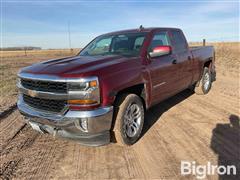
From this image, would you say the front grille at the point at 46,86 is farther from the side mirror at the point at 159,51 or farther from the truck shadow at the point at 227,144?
the truck shadow at the point at 227,144

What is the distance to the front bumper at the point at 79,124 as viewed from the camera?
3254 mm

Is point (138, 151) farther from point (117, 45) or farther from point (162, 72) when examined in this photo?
point (117, 45)

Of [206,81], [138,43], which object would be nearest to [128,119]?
[138,43]

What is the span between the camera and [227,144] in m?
4.02

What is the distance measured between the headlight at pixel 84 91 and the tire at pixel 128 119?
623 mm

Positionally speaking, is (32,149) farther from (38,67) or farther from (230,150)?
(230,150)

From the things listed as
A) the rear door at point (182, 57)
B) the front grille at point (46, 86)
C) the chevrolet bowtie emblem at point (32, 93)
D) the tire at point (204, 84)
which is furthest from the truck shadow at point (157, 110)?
the chevrolet bowtie emblem at point (32, 93)

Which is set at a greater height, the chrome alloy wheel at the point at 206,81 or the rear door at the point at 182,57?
the rear door at the point at 182,57

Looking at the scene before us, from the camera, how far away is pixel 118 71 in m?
3.68

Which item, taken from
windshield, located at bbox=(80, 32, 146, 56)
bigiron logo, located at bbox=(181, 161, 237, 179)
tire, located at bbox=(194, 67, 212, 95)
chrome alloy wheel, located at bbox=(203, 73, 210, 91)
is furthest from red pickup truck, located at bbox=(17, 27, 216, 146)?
chrome alloy wheel, located at bbox=(203, 73, 210, 91)

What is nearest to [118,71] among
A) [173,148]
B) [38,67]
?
[38,67]

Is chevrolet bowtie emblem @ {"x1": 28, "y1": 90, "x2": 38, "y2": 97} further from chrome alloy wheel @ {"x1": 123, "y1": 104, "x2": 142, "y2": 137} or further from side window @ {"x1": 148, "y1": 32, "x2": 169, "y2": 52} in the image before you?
side window @ {"x1": 148, "y1": 32, "x2": 169, "y2": 52}

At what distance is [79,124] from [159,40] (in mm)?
2814

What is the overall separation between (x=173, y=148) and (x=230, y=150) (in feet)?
2.97
